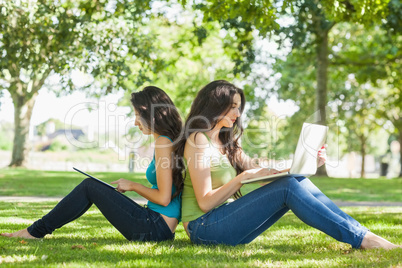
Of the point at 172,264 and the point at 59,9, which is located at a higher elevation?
the point at 59,9

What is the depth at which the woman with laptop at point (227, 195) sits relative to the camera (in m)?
3.87

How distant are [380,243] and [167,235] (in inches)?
67.9

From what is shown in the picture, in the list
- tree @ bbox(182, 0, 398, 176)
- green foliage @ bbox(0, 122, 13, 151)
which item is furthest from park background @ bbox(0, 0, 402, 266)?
green foliage @ bbox(0, 122, 13, 151)

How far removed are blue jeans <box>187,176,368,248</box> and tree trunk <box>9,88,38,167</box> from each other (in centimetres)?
2335

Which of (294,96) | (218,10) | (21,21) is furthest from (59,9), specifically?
(294,96)

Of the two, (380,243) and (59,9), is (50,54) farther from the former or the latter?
(380,243)

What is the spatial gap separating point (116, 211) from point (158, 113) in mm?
879

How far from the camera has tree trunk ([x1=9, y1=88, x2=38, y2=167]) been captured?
26016mm

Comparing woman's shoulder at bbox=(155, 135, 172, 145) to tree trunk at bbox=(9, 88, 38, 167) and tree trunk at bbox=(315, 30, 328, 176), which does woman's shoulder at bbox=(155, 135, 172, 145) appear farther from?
tree trunk at bbox=(9, 88, 38, 167)

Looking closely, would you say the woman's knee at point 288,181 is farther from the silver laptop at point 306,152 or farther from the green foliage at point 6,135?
the green foliage at point 6,135

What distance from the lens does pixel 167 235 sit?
4.41 m

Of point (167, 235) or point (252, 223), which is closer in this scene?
point (252, 223)

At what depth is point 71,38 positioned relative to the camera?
13.8 meters

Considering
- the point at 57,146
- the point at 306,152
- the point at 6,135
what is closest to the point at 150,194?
the point at 306,152
